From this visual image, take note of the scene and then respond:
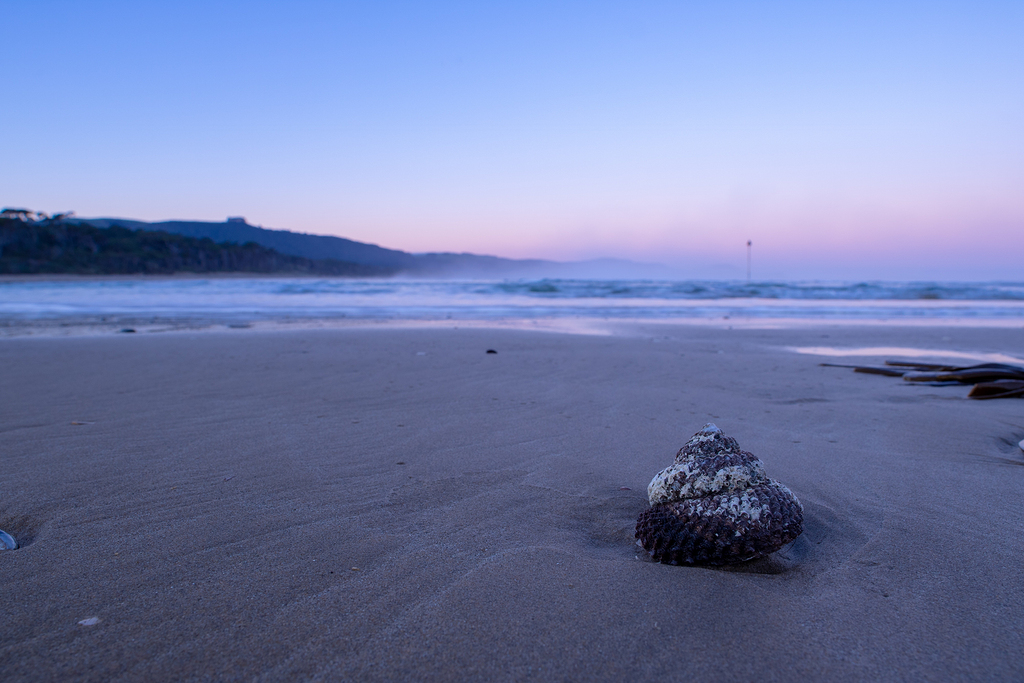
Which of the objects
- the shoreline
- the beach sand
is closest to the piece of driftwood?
the beach sand

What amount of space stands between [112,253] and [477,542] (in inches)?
2495

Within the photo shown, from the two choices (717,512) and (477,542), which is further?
(477,542)

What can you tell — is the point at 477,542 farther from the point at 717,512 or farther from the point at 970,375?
the point at 970,375

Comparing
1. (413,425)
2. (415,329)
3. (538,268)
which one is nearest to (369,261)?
(538,268)

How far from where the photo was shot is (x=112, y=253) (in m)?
52.5

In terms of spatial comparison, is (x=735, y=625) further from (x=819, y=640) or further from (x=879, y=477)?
(x=879, y=477)

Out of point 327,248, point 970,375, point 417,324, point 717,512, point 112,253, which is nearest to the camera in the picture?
point 717,512

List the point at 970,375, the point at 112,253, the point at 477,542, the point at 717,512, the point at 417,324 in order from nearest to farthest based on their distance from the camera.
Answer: the point at 717,512 → the point at 477,542 → the point at 970,375 → the point at 417,324 → the point at 112,253

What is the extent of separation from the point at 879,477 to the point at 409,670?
7.96 ft

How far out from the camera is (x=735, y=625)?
154 cm

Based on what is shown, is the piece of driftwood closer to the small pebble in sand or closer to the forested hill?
the small pebble in sand

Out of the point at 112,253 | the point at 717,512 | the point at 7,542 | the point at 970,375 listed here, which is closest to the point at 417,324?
the point at 970,375

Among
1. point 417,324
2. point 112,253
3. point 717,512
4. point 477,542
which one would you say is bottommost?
point 477,542

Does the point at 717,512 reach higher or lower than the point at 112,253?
lower
